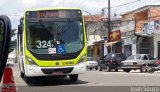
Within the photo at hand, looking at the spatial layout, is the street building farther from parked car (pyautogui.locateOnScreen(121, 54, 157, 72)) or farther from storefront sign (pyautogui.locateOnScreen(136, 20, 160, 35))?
→ parked car (pyautogui.locateOnScreen(121, 54, 157, 72))

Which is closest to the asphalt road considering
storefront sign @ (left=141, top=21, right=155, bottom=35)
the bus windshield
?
the bus windshield

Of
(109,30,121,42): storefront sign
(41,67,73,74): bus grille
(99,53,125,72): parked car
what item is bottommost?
(99,53,125,72): parked car

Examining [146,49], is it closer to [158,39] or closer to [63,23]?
[158,39]

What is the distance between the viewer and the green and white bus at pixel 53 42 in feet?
56.5

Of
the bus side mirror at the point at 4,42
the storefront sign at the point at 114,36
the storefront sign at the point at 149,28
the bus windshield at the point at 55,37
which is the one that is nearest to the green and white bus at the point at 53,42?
the bus windshield at the point at 55,37

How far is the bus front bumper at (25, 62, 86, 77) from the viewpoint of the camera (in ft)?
56.6

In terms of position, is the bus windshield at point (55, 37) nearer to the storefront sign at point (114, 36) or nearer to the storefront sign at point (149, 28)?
the storefront sign at point (149, 28)

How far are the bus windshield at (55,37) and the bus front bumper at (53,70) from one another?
0.68m

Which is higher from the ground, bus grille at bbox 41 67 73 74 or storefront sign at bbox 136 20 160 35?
storefront sign at bbox 136 20 160 35

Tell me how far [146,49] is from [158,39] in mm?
3362

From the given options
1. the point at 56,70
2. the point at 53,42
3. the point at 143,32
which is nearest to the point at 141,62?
the point at 143,32

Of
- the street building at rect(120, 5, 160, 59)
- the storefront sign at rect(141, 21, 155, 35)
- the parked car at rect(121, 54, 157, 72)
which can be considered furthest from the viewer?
the street building at rect(120, 5, 160, 59)

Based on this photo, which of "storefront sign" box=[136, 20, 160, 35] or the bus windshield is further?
A: "storefront sign" box=[136, 20, 160, 35]

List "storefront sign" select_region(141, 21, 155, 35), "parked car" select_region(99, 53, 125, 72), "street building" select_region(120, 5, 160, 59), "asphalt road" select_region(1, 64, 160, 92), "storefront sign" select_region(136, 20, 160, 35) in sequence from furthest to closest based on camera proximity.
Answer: "street building" select_region(120, 5, 160, 59)
"storefront sign" select_region(141, 21, 155, 35)
"storefront sign" select_region(136, 20, 160, 35)
"parked car" select_region(99, 53, 125, 72)
"asphalt road" select_region(1, 64, 160, 92)
